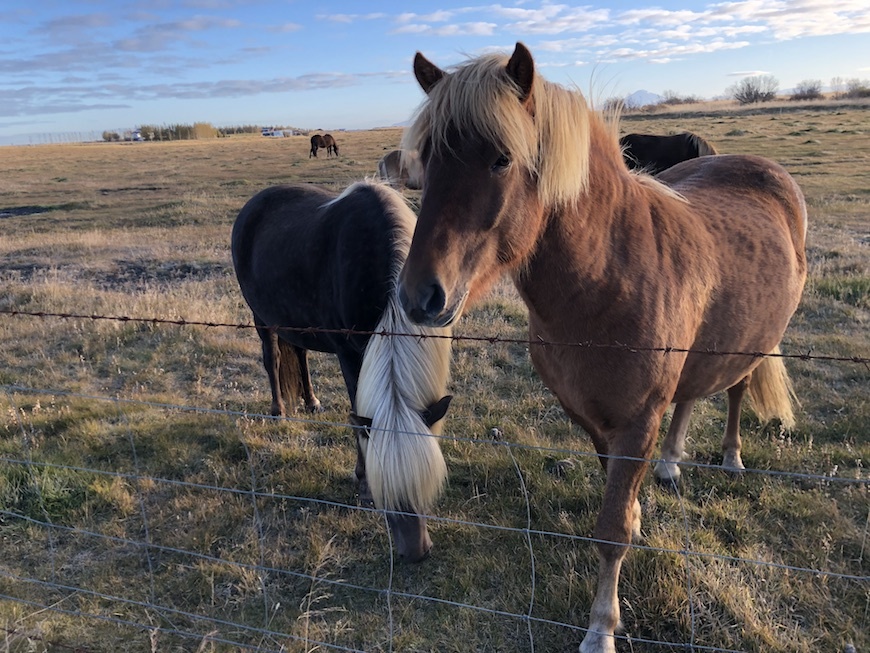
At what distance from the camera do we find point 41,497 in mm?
3510

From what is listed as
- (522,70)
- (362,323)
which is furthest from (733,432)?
(522,70)

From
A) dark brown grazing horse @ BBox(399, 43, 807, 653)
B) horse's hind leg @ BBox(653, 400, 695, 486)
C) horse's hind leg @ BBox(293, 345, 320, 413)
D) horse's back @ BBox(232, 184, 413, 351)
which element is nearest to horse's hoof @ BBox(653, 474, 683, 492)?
horse's hind leg @ BBox(653, 400, 695, 486)

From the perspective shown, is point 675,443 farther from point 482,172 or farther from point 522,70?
point 522,70

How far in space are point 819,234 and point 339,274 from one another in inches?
367

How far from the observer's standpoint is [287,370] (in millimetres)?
4719

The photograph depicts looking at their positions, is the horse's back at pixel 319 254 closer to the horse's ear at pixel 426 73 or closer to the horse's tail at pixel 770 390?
the horse's ear at pixel 426 73

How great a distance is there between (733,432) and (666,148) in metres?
9.66

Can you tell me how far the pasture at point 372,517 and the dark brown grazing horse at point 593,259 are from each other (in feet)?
1.03

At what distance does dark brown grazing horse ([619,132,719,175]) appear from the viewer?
37.4 feet

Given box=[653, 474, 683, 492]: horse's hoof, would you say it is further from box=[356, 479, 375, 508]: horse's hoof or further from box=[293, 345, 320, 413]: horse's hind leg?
box=[293, 345, 320, 413]: horse's hind leg

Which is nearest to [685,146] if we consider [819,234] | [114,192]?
[819,234]

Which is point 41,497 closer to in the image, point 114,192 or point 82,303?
point 82,303

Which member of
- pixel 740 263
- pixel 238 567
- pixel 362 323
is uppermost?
pixel 740 263

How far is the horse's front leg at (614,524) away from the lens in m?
2.30
